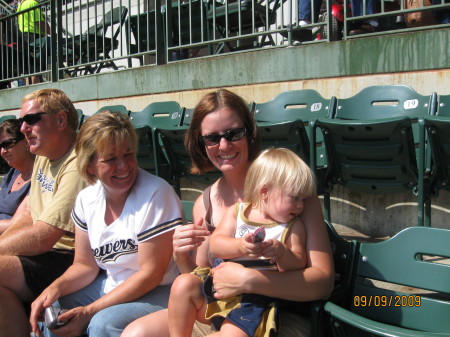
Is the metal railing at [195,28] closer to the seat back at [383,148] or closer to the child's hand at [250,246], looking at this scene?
the seat back at [383,148]

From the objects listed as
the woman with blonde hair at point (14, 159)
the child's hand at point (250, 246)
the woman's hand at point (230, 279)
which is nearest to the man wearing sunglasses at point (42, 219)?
the woman with blonde hair at point (14, 159)

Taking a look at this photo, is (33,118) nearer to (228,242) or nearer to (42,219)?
(42,219)

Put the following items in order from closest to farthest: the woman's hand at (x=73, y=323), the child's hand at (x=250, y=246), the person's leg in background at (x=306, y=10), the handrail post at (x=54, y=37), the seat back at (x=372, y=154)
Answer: the child's hand at (x=250, y=246), the woman's hand at (x=73, y=323), the seat back at (x=372, y=154), the person's leg in background at (x=306, y=10), the handrail post at (x=54, y=37)

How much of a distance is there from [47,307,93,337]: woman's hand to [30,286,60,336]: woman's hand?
0.62 feet

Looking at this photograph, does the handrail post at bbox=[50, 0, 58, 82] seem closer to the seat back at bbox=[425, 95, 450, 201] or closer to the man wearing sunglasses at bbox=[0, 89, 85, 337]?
the man wearing sunglasses at bbox=[0, 89, 85, 337]

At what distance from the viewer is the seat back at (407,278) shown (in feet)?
5.81

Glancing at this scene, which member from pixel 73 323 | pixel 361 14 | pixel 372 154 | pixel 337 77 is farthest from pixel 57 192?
pixel 361 14

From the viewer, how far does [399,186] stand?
3.46 m

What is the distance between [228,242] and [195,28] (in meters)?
4.77

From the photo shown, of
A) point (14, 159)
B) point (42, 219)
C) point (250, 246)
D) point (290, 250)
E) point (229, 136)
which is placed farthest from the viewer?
point (14, 159)

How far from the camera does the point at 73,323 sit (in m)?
2.18

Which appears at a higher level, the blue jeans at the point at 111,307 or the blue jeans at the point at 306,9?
the blue jeans at the point at 306,9

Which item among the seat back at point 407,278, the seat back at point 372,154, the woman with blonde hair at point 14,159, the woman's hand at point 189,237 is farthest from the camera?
the woman with blonde hair at point 14,159
